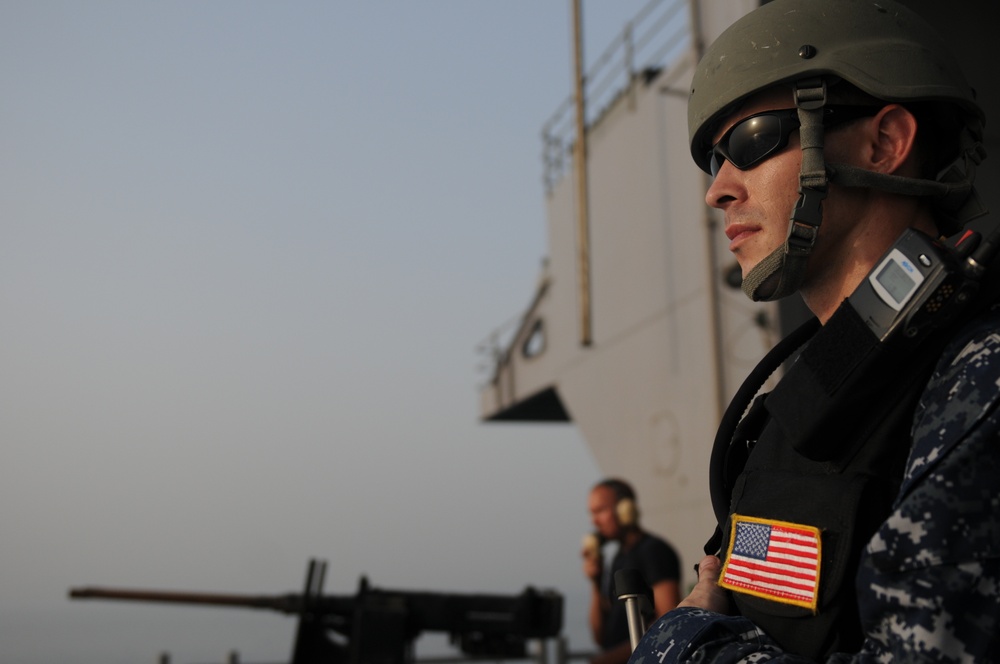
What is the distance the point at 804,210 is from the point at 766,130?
14cm

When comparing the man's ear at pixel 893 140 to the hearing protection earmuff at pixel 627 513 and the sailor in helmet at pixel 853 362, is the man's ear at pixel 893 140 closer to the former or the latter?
the sailor in helmet at pixel 853 362

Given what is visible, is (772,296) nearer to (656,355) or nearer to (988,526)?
(988,526)

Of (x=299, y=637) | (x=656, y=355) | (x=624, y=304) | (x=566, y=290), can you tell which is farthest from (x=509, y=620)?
(x=566, y=290)

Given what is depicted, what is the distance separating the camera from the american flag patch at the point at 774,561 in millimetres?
1257

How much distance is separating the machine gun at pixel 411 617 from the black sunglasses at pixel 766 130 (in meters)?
4.93

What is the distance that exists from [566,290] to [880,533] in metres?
10.9

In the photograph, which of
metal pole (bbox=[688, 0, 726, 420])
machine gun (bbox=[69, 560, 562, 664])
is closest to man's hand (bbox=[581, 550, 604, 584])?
machine gun (bbox=[69, 560, 562, 664])

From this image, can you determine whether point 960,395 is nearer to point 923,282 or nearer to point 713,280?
point 923,282

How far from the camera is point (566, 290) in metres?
12.0

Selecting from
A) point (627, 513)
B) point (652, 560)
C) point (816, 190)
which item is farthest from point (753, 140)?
point (627, 513)

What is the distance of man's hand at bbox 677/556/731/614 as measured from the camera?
1.39 meters

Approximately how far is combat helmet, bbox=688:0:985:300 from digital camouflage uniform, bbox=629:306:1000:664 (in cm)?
31

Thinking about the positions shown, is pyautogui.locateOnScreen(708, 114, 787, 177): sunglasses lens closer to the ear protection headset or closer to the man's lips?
the man's lips

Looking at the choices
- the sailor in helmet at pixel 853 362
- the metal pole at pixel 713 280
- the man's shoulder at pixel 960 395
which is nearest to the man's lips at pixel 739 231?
the sailor in helmet at pixel 853 362
